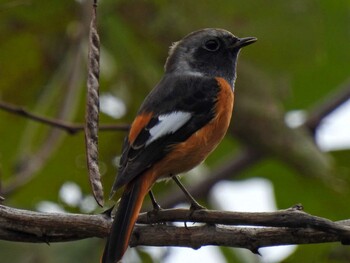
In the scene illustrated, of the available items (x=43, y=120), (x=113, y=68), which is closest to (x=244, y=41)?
(x=113, y=68)

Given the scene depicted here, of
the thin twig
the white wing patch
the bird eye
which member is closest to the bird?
the white wing patch

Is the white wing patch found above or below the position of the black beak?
below

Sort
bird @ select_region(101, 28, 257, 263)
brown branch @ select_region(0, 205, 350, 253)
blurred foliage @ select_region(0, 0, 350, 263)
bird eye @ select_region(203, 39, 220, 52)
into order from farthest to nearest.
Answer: bird eye @ select_region(203, 39, 220, 52), blurred foliage @ select_region(0, 0, 350, 263), bird @ select_region(101, 28, 257, 263), brown branch @ select_region(0, 205, 350, 253)

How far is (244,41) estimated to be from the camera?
5.34 m

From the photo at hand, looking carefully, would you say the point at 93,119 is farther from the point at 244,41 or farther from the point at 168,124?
the point at 244,41

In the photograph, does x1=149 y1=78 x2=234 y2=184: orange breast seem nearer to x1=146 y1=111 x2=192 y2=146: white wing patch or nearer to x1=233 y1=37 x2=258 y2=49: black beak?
x1=146 y1=111 x2=192 y2=146: white wing patch

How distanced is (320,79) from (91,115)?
3.03 metres

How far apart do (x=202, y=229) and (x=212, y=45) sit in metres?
2.22

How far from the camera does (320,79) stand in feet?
20.6

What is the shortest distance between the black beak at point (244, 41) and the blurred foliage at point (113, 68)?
4.6 inches

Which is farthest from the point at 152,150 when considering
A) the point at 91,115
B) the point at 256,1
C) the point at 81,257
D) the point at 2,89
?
the point at 2,89

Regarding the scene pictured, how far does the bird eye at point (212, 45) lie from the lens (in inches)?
219

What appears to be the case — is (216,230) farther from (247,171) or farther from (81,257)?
(247,171)

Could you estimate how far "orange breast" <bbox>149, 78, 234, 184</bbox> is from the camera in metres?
4.33
